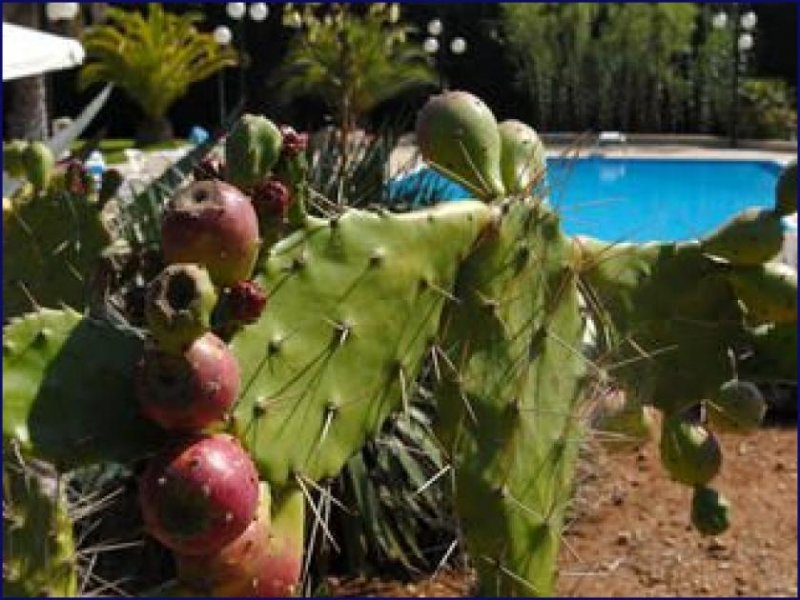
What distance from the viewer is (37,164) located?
100 inches

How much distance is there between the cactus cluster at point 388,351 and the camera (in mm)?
1144

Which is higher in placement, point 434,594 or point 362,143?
point 362,143

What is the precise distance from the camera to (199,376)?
1118 millimetres

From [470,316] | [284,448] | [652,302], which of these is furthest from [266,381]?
[652,302]

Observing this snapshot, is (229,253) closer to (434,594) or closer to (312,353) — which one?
(312,353)

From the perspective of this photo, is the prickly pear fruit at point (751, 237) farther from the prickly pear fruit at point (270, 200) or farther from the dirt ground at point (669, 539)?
the dirt ground at point (669, 539)

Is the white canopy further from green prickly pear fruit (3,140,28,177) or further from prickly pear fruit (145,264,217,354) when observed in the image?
prickly pear fruit (145,264,217,354)

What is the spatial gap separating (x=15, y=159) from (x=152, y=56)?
14.5 metres

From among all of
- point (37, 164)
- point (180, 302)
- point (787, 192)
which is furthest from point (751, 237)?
point (37, 164)

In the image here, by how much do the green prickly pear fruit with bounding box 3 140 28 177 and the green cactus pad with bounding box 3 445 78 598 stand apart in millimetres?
1026

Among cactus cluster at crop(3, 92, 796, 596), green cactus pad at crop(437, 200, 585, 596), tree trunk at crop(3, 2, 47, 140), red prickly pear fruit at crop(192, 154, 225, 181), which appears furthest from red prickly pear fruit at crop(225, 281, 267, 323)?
tree trunk at crop(3, 2, 47, 140)

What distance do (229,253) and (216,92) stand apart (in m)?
18.1

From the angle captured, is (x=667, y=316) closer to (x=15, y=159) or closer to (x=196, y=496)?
(x=196, y=496)

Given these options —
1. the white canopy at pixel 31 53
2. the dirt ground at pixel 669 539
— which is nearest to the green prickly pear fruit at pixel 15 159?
the dirt ground at pixel 669 539
